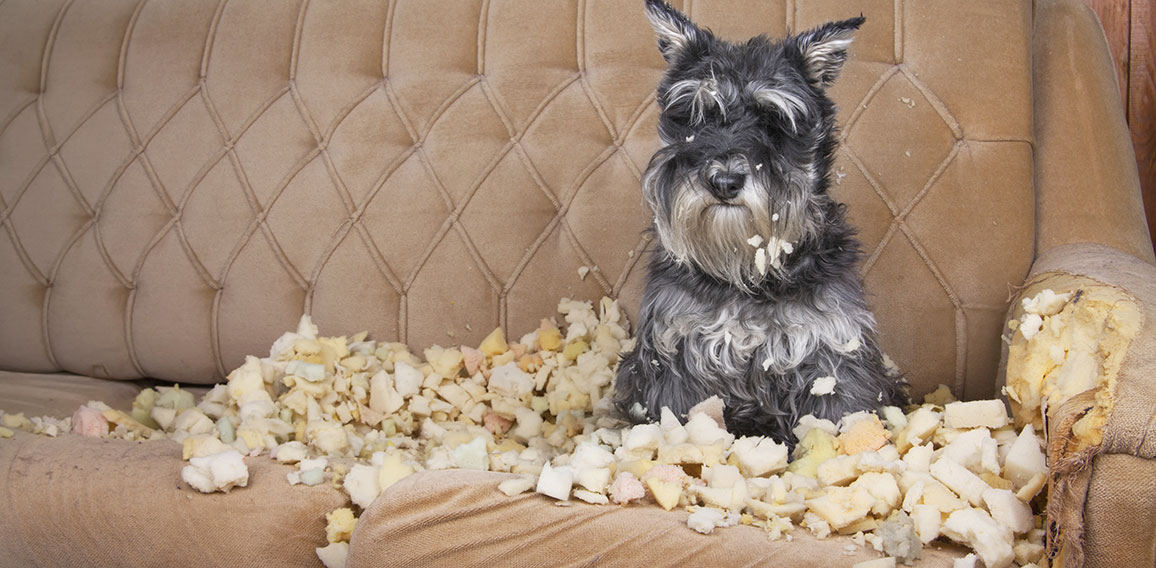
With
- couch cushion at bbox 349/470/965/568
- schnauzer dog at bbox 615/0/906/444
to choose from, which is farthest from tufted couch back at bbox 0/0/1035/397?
couch cushion at bbox 349/470/965/568

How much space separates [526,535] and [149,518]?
723mm

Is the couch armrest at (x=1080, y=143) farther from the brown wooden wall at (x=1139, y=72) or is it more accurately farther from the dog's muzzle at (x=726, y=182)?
the dog's muzzle at (x=726, y=182)

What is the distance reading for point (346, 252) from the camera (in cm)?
261

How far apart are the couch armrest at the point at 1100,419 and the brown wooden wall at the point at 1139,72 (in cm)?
128

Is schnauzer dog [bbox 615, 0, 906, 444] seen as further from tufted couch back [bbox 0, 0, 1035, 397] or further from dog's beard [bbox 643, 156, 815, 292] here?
tufted couch back [bbox 0, 0, 1035, 397]

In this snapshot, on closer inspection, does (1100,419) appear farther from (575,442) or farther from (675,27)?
(575,442)

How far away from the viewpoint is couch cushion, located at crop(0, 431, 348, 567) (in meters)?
1.69

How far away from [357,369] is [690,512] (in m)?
1.17

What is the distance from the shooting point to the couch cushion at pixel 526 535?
57.7 inches

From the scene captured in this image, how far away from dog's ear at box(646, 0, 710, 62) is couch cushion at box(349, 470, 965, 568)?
94 centimetres

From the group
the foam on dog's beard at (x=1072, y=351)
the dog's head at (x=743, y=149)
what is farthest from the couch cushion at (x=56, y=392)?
the foam on dog's beard at (x=1072, y=351)

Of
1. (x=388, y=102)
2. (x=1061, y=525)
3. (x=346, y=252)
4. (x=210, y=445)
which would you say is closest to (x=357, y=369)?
(x=346, y=252)

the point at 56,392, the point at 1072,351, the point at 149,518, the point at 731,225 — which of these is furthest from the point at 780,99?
the point at 56,392

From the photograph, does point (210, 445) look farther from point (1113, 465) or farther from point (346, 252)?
point (1113, 465)
